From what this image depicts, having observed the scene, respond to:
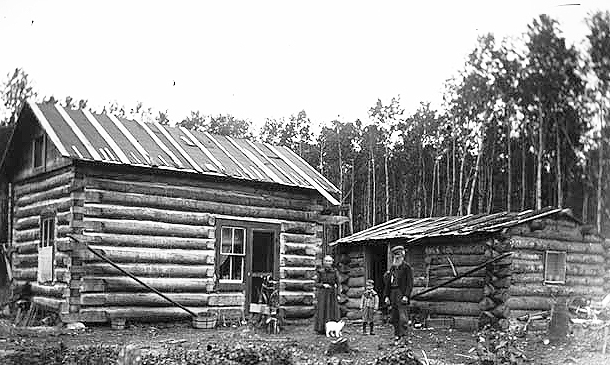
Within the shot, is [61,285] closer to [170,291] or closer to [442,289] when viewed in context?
[170,291]

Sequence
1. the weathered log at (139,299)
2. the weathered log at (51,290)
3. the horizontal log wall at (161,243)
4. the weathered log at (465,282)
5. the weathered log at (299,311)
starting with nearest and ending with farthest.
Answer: the weathered log at (51,290) → the weathered log at (139,299) → the horizontal log wall at (161,243) → the weathered log at (465,282) → the weathered log at (299,311)

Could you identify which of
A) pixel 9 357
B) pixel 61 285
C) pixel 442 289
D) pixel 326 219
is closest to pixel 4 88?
pixel 61 285

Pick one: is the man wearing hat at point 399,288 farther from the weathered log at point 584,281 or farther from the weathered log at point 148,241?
the weathered log at point 584,281

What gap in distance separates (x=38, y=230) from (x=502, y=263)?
28.2 ft

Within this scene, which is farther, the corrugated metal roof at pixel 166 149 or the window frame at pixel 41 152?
the window frame at pixel 41 152

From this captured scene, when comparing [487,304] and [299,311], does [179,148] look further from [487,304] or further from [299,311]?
[487,304]

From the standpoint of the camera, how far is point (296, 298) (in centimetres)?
1590

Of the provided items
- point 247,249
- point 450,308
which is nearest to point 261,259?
point 247,249

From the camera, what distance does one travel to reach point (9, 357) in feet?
A: 28.7

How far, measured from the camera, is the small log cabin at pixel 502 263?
46.0 ft

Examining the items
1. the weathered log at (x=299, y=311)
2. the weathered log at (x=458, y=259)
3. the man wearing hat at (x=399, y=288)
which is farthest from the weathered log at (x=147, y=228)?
the weathered log at (x=458, y=259)

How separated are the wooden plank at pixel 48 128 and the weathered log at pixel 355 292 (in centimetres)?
794

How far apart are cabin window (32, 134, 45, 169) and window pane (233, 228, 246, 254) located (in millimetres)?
3871

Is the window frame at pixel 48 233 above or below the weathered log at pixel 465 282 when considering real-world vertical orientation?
above
